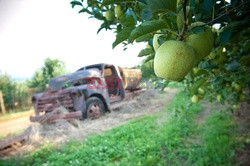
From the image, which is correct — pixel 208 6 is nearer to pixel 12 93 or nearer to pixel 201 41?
pixel 201 41

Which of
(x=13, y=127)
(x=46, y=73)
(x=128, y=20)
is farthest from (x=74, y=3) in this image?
(x=46, y=73)

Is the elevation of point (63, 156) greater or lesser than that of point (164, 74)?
lesser

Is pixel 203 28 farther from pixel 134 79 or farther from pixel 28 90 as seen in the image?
pixel 28 90

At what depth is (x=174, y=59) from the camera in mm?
536

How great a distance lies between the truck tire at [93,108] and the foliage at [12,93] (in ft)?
31.3

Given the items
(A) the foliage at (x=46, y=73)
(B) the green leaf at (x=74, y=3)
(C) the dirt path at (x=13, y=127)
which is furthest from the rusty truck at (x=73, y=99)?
(A) the foliage at (x=46, y=73)

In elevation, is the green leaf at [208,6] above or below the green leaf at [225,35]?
above

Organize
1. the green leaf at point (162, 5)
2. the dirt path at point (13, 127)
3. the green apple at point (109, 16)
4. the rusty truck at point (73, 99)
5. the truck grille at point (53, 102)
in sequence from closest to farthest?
the green leaf at point (162, 5), the green apple at point (109, 16), the rusty truck at point (73, 99), the truck grille at point (53, 102), the dirt path at point (13, 127)

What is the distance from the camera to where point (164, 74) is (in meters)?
0.58

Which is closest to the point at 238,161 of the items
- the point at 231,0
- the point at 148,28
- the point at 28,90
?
the point at 231,0

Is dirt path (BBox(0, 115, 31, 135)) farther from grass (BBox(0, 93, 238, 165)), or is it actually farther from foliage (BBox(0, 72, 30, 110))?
foliage (BBox(0, 72, 30, 110))

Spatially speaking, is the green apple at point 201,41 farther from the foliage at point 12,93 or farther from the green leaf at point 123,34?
the foliage at point 12,93

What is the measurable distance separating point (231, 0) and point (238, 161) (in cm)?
266

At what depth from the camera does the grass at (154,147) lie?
2.78 metres
